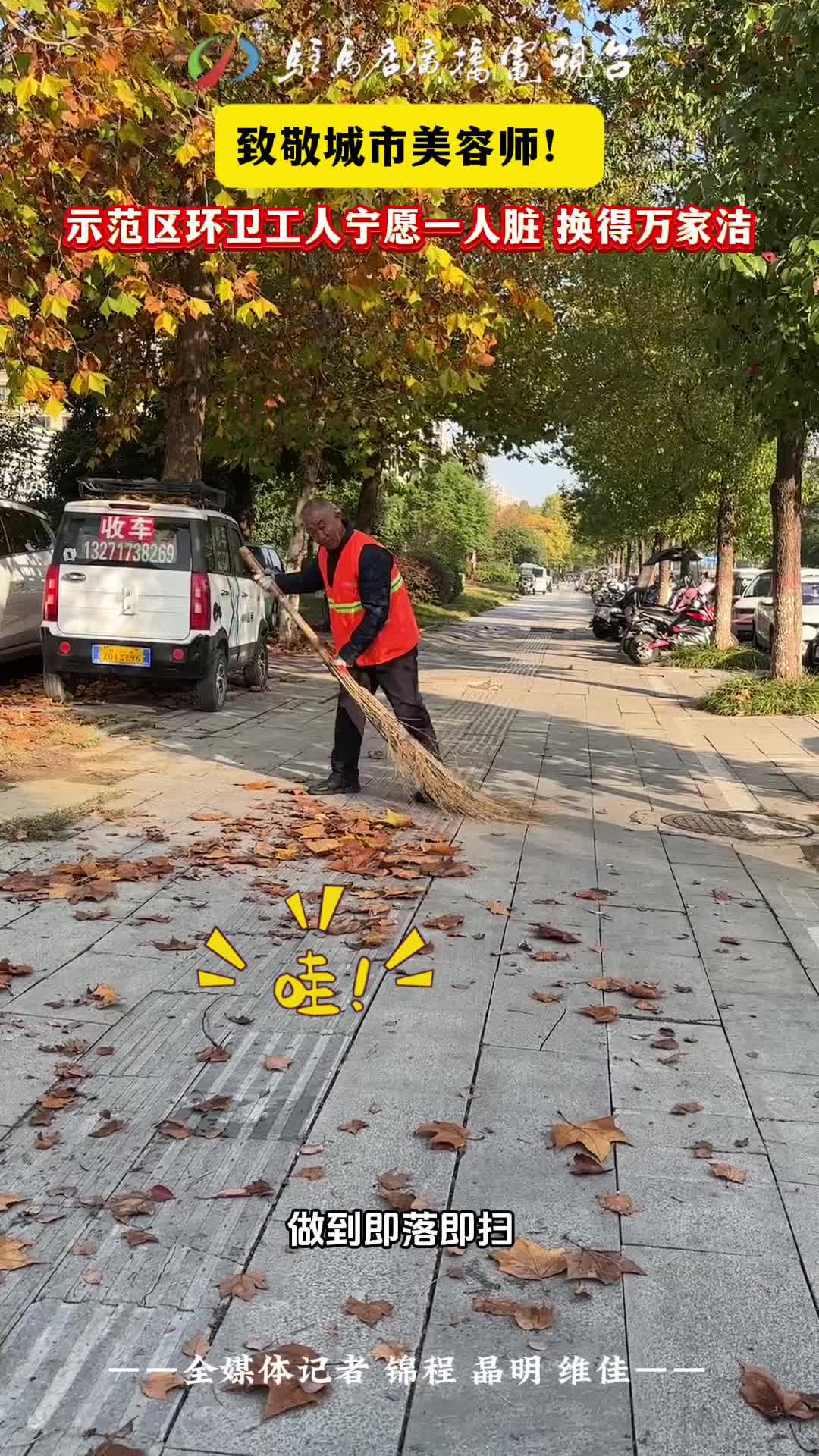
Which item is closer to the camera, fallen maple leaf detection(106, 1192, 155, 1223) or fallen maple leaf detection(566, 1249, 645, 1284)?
fallen maple leaf detection(566, 1249, 645, 1284)

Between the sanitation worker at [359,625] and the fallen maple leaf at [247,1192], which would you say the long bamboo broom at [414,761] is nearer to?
the sanitation worker at [359,625]

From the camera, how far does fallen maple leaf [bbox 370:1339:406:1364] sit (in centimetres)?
262

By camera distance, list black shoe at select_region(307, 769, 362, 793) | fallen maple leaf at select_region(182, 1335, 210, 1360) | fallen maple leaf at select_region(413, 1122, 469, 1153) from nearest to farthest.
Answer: fallen maple leaf at select_region(182, 1335, 210, 1360), fallen maple leaf at select_region(413, 1122, 469, 1153), black shoe at select_region(307, 769, 362, 793)

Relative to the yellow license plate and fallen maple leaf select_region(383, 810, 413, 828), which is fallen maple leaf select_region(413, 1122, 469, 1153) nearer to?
fallen maple leaf select_region(383, 810, 413, 828)

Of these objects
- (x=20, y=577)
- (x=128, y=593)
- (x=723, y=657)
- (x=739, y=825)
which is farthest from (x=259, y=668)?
(x=723, y=657)

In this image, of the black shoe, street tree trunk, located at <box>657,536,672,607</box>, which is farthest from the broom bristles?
street tree trunk, located at <box>657,536,672,607</box>

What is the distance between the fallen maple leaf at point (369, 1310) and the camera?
2750mm

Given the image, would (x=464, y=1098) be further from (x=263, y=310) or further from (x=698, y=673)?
(x=698, y=673)

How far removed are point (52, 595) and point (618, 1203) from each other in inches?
378

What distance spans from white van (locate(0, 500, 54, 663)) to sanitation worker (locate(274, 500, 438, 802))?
519 centimetres

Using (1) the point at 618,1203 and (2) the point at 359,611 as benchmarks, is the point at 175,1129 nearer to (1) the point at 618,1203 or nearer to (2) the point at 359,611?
(1) the point at 618,1203

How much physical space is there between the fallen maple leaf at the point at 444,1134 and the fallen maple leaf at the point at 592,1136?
0.25 metres

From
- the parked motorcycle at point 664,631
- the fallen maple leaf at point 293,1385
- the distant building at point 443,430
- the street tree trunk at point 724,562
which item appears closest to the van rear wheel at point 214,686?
the fallen maple leaf at point 293,1385

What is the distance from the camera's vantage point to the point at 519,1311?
2781 mm
